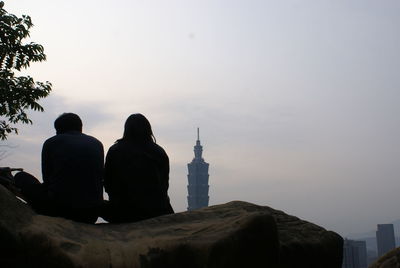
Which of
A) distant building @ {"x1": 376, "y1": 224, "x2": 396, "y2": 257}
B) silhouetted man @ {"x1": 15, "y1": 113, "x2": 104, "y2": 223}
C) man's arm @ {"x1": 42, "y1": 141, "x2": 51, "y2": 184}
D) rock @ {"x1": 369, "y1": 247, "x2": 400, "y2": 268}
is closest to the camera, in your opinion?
silhouetted man @ {"x1": 15, "y1": 113, "x2": 104, "y2": 223}

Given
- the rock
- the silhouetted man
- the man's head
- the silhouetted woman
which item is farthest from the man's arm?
the rock

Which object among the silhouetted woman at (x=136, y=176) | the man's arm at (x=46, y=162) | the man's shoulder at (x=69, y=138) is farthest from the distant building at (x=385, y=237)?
the man's arm at (x=46, y=162)

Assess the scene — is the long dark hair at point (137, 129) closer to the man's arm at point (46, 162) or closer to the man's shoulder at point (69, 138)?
the man's shoulder at point (69, 138)

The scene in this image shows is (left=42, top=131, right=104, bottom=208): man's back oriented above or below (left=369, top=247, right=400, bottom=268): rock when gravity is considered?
above

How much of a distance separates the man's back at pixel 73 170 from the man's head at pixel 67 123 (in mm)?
256

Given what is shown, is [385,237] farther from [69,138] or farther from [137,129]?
[69,138]

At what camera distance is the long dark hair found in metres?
5.64

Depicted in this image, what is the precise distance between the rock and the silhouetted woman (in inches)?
191

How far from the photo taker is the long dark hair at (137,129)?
5.64 m

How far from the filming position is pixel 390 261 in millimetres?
8328

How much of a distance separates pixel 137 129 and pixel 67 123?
2.75 ft

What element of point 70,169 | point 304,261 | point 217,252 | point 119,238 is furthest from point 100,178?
point 304,261

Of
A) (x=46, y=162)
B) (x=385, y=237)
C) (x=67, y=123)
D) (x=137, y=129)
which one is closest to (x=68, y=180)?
(x=46, y=162)

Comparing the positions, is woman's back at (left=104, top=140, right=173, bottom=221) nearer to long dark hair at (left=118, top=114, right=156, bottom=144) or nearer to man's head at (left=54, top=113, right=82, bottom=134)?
long dark hair at (left=118, top=114, right=156, bottom=144)
